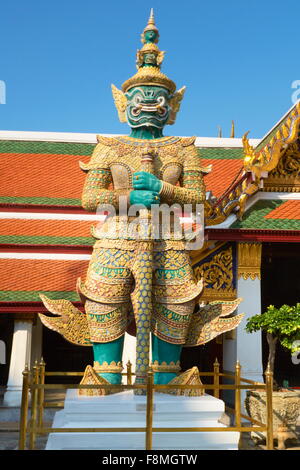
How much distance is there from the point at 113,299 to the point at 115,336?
1.43 ft

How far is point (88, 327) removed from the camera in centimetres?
627

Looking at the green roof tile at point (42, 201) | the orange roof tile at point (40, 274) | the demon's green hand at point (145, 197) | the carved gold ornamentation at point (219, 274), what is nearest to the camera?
the demon's green hand at point (145, 197)

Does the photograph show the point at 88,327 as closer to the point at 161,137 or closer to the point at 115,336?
the point at 115,336

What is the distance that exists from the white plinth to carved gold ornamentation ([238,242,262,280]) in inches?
126

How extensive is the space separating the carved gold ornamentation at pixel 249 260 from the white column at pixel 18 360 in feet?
12.4

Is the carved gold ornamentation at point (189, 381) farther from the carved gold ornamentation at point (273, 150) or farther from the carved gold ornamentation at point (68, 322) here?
the carved gold ornamentation at point (273, 150)

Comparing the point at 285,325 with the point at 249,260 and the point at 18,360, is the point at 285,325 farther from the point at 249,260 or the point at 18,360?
the point at 18,360

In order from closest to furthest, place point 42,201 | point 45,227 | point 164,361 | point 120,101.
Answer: point 164,361 → point 120,101 → point 45,227 → point 42,201

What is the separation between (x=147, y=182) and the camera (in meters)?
6.07

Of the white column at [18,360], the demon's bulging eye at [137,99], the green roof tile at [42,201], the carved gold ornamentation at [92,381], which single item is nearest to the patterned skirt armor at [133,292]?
the carved gold ornamentation at [92,381]

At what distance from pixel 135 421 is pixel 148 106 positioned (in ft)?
12.5

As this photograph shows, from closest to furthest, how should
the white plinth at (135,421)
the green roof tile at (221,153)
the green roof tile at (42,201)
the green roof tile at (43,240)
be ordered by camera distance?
1. the white plinth at (135,421)
2. the green roof tile at (43,240)
3. the green roof tile at (42,201)
4. the green roof tile at (221,153)

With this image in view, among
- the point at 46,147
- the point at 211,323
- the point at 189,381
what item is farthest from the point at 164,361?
the point at 46,147

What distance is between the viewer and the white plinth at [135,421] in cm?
501
